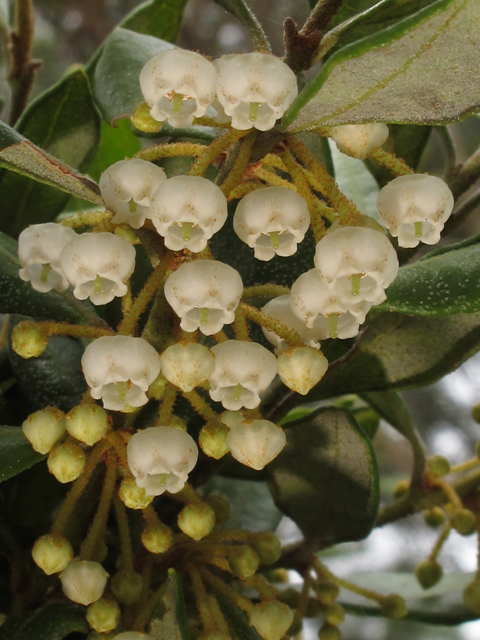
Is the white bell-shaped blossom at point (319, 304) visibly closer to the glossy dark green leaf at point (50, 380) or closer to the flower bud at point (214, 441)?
A: the flower bud at point (214, 441)

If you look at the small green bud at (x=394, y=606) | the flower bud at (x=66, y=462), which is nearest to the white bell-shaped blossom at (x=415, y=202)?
the flower bud at (x=66, y=462)

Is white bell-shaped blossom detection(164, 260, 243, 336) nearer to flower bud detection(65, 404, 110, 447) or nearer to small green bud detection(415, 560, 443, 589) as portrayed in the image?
flower bud detection(65, 404, 110, 447)

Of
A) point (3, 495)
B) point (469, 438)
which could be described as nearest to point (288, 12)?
point (469, 438)

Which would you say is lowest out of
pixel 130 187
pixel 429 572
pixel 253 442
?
pixel 429 572

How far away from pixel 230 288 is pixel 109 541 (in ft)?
1.08

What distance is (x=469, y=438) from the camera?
7.73ft

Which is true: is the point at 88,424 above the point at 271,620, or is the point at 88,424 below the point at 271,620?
above

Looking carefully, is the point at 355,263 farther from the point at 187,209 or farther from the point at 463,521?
the point at 463,521

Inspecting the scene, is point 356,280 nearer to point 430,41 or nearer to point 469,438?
point 430,41

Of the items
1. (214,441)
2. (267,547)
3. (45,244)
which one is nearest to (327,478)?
(267,547)

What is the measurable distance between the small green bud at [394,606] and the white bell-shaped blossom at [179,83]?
0.54m

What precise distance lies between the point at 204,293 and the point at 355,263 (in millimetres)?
80

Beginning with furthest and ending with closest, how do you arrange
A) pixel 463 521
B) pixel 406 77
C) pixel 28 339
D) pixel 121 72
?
pixel 463 521 < pixel 121 72 < pixel 28 339 < pixel 406 77

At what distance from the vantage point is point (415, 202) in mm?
398
